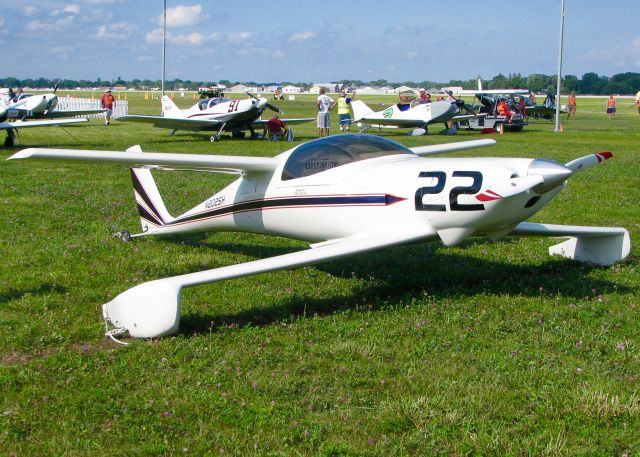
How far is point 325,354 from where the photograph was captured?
5.15 metres

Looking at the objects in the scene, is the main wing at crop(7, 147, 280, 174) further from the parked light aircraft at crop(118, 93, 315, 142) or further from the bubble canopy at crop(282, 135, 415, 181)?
the parked light aircraft at crop(118, 93, 315, 142)

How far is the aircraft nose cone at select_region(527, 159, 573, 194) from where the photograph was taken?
569cm

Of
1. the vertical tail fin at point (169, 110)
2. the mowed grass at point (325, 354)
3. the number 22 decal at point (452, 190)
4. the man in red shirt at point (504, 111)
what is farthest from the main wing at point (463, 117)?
the number 22 decal at point (452, 190)

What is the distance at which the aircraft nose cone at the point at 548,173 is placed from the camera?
5.69 meters

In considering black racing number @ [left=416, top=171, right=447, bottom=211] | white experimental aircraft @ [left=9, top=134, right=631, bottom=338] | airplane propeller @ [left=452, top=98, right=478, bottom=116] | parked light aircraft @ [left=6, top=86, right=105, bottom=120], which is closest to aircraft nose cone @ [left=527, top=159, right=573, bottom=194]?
white experimental aircraft @ [left=9, top=134, right=631, bottom=338]

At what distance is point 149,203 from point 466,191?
4824 millimetres

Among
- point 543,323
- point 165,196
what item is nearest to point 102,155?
point 543,323

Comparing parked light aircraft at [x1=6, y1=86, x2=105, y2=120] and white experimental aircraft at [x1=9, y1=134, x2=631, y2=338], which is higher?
parked light aircraft at [x1=6, y1=86, x2=105, y2=120]

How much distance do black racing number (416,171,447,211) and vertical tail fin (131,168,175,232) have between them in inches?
156

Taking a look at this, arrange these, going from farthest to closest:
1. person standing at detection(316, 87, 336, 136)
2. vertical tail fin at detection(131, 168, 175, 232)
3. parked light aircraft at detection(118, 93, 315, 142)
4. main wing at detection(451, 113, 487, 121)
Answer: main wing at detection(451, 113, 487, 121)
person standing at detection(316, 87, 336, 136)
parked light aircraft at detection(118, 93, 315, 142)
vertical tail fin at detection(131, 168, 175, 232)

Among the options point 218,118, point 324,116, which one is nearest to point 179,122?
point 218,118

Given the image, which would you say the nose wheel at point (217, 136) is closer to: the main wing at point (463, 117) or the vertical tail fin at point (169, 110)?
the vertical tail fin at point (169, 110)

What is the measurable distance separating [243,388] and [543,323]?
2810mm

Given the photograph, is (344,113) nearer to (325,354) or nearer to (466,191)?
(466,191)
